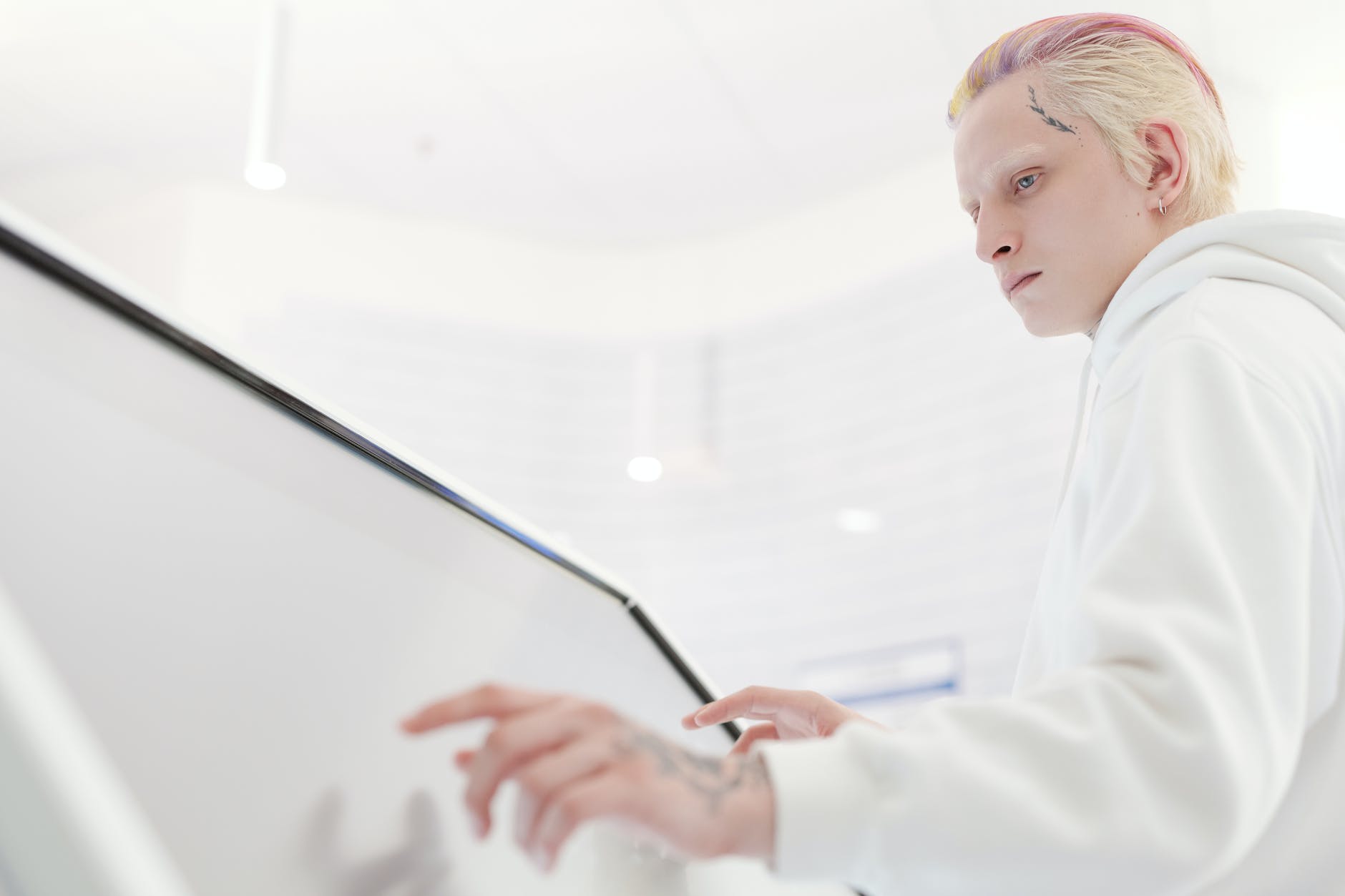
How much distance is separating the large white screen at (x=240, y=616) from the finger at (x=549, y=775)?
116 mm

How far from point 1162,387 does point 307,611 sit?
414mm

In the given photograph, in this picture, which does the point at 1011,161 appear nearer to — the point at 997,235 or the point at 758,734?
the point at 997,235

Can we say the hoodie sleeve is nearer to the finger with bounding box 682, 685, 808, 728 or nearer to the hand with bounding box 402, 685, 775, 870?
the hand with bounding box 402, 685, 775, 870

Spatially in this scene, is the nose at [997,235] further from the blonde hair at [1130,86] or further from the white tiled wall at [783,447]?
the white tiled wall at [783,447]

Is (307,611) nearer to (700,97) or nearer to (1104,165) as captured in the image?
(1104,165)

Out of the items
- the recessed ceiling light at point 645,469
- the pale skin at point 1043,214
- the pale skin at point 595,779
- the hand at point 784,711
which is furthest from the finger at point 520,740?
the recessed ceiling light at point 645,469

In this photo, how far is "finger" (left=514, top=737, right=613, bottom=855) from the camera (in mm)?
434

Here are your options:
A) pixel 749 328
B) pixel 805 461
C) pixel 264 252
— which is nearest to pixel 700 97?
pixel 749 328

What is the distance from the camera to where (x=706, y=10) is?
322 cm

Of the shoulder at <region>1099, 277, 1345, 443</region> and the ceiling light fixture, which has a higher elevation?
the ceiling light fixture

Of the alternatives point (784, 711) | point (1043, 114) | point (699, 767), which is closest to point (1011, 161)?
point (1043, 114)

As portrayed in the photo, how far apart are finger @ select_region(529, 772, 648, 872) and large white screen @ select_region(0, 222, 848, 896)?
0.12 metres

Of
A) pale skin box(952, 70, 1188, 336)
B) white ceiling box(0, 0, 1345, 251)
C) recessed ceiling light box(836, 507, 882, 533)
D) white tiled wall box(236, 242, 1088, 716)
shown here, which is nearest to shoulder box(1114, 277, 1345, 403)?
pale skin box(952, 70, 1188, 336)

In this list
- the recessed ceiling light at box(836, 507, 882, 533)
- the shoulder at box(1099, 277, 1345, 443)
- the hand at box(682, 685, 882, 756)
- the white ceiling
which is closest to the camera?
the shoulder at box(1099, 277, 1345, 443)
